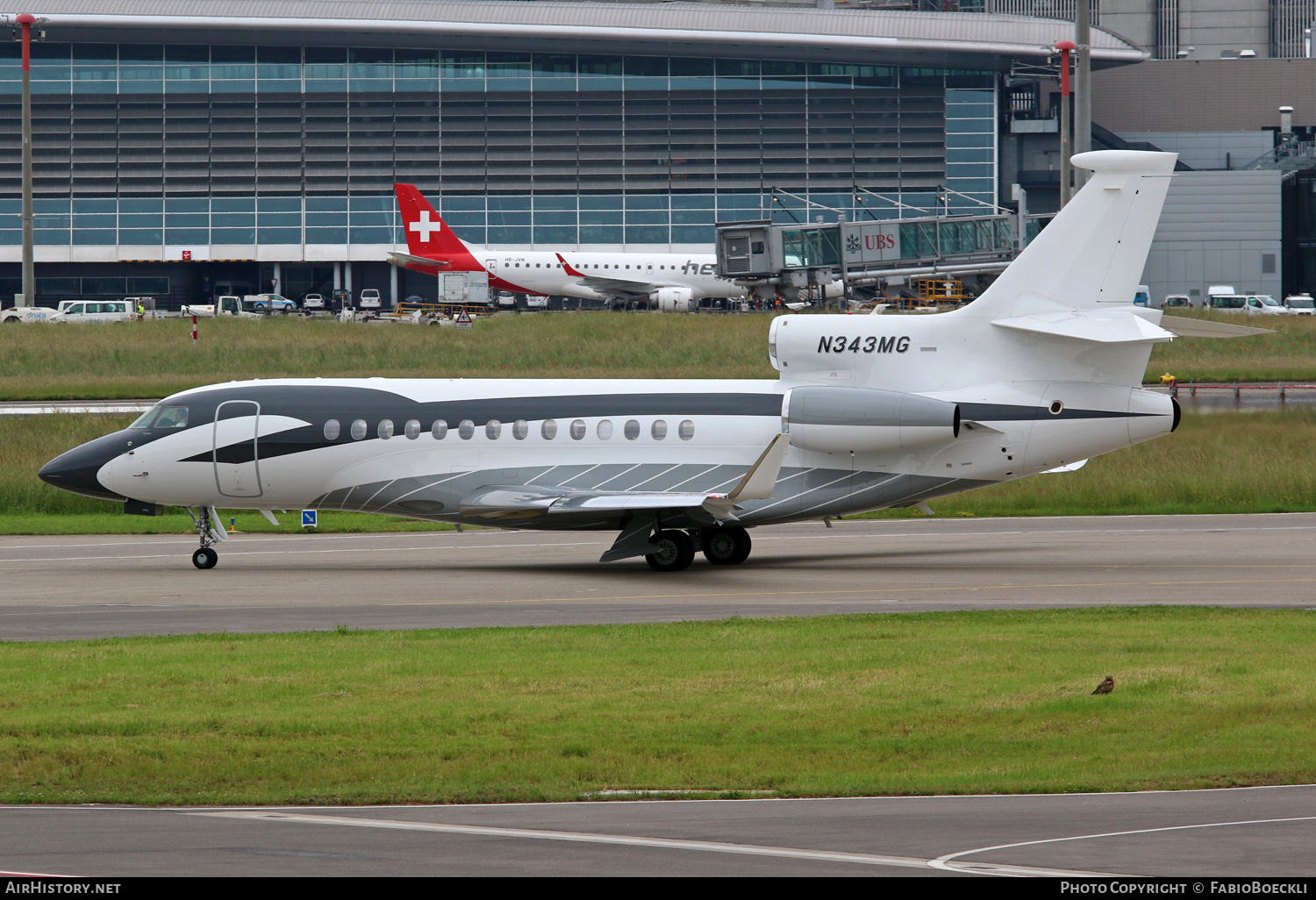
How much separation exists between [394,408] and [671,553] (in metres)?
5.59

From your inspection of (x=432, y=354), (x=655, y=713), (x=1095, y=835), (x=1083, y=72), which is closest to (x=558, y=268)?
(x=432, y=354)

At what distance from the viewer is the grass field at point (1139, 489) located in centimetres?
3291

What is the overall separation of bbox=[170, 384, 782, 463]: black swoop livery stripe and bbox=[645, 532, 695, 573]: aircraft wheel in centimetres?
208

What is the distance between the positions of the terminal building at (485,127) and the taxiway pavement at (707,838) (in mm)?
100903

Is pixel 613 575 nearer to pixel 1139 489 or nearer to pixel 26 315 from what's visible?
pixel 1139 489

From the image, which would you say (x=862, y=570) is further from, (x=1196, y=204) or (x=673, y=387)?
(x=1196, y=204)

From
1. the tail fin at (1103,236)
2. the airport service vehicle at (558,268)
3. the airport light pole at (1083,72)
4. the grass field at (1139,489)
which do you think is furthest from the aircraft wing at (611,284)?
the tail fin at (1103,236)

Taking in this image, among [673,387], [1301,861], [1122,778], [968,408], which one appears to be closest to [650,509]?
[673,387]

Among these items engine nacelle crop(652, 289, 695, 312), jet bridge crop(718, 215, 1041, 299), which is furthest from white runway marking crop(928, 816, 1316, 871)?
engine nacelle crop(652, 289, 695, 312)

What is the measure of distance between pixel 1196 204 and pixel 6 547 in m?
96.1

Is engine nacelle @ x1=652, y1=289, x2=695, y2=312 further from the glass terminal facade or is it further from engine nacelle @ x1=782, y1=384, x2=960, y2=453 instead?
engine nacelle @ x1=782, y1=384, x2=960, y2=453

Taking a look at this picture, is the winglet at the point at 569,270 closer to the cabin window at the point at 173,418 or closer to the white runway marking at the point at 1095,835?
the cabin window at the point at 173,418

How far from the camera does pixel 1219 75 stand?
120m

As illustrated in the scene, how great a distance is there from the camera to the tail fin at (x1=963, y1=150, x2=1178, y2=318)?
78.9 feet
